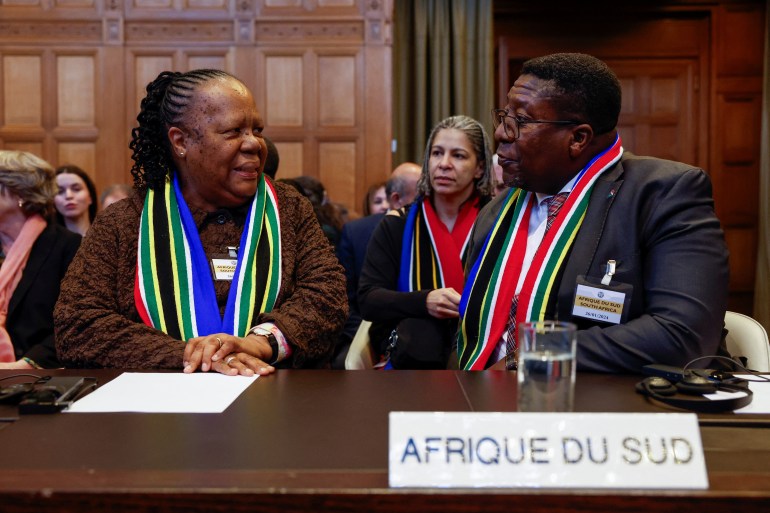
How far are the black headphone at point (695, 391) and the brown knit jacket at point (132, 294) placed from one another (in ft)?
3.10

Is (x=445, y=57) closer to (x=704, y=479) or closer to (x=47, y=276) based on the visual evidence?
(x=47, y=276)

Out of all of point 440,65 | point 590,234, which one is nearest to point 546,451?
point 590,234

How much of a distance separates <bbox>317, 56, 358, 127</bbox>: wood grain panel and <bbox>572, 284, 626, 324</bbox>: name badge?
5.29 metres

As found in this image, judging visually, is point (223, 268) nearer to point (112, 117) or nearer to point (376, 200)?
point (376, 200)

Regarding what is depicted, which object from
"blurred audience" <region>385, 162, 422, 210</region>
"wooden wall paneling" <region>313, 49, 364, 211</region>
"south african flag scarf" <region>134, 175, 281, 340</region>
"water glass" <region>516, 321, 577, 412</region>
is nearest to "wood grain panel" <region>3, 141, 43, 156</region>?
"wooden wall paneling" <region>313, 49, 364, 211</region>

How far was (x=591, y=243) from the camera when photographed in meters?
1.95

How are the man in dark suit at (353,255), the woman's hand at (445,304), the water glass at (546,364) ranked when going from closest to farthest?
the water glass at (546,364), the woman's hand at (445,304), the man in dark suit at (353,255)

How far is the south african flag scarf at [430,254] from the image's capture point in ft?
10.4

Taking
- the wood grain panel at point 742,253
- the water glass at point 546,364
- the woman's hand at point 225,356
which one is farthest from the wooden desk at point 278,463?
the wood grain panel at point 742,253

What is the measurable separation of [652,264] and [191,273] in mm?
1214

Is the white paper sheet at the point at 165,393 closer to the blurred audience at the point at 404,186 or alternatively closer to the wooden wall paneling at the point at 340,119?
the blurred audience at the point at 404,186

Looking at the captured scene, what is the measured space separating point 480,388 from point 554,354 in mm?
375

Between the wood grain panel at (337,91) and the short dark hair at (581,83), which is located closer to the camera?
the short dark hair at (581,83)

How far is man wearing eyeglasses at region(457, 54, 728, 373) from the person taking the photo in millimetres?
1792
